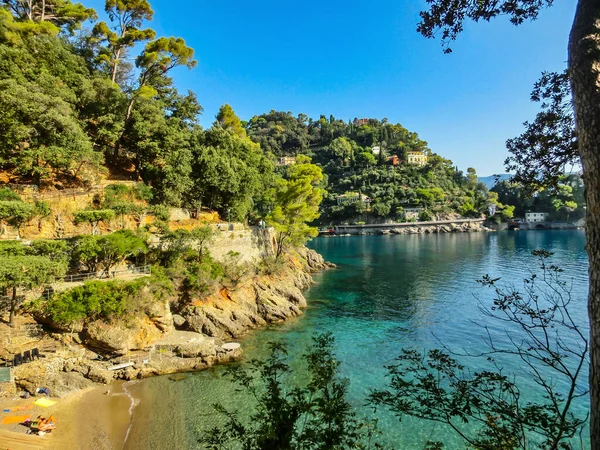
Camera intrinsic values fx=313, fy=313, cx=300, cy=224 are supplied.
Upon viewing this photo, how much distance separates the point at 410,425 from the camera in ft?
36.3

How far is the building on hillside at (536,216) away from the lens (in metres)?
91.4

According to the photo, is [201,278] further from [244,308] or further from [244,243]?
[244,243]

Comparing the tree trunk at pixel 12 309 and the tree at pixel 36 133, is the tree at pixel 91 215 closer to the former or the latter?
the tree at pixel 36 133

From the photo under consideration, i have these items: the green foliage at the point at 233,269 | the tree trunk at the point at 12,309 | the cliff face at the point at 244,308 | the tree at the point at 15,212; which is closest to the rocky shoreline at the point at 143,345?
the cliff face at the point at 244,308

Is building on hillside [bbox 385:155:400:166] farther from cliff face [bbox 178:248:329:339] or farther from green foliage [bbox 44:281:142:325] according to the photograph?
green foliage [bbox 44:281:142:325]

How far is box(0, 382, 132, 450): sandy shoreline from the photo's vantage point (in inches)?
394

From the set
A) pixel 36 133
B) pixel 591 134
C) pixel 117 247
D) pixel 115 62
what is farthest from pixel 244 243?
pixel 591 134

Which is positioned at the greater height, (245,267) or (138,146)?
(138,146)

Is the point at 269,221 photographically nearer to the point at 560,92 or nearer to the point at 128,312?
the point at 128,312

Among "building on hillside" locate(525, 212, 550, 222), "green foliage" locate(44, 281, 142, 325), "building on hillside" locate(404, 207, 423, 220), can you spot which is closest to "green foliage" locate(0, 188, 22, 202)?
"green foliage" locate(44, 281, 142, 325)

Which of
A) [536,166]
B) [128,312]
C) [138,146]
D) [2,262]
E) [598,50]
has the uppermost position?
[138,146]

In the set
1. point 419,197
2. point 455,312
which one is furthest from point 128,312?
point 419,197

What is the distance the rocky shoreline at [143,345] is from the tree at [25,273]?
5.94 feet

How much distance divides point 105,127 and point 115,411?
22604mm
